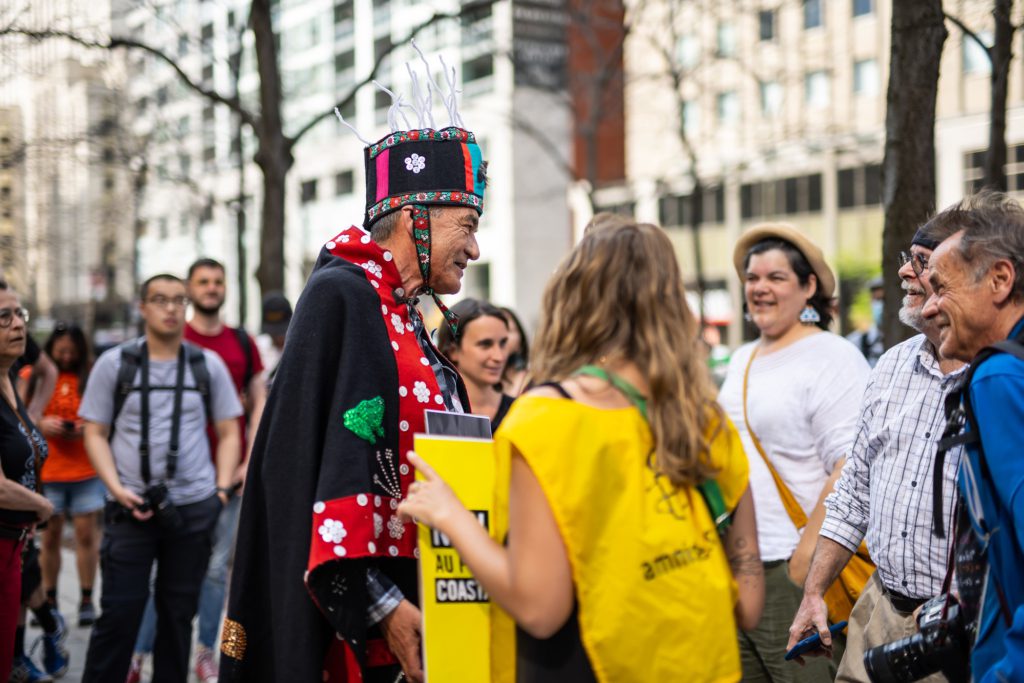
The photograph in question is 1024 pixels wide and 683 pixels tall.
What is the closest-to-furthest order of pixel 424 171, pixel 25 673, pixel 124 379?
pixel 424 171 → pixel 25 673 → pixel 124 379

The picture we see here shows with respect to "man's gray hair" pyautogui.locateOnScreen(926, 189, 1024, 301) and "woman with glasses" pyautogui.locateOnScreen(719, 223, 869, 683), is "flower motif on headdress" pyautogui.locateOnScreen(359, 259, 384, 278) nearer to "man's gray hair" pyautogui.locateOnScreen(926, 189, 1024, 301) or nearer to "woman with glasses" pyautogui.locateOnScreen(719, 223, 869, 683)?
"man's gray hair" pyautogui.locateOnScreen(926, 189, 1024, 301)

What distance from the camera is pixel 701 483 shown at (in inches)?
96.4

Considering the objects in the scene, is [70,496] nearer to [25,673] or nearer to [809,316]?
[25,673]

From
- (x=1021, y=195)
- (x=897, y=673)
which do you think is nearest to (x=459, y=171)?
(x=897, y=673)

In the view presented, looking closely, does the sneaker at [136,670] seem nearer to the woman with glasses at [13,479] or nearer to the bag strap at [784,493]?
the woman with glasses at [13,479]

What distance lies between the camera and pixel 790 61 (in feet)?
125

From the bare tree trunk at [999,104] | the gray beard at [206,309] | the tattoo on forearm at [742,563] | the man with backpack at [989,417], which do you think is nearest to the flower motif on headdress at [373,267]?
the tattoo on forearm at [742,563]

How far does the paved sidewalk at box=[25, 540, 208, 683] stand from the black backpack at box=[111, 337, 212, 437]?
147 cm

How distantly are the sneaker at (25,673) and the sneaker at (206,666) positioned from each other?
0.81 meters

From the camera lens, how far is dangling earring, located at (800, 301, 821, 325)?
489 cm

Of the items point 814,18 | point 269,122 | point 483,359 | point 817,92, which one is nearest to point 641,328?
point 483,359

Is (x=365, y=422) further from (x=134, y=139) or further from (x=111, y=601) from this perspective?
(x=134, y=139)

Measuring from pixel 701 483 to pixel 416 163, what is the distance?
1.32 m

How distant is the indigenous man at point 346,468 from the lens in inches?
110
